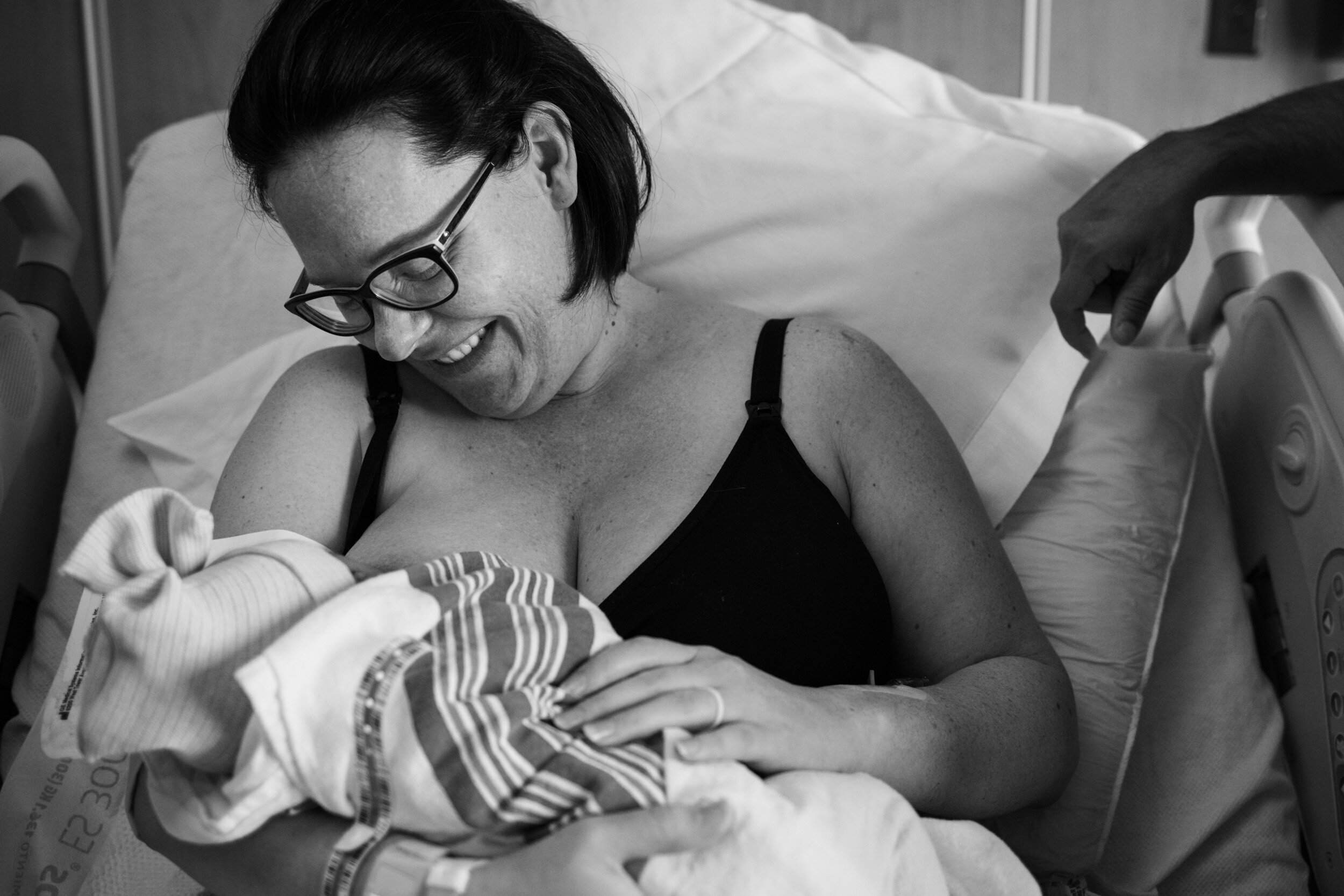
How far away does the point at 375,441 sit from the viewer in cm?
147

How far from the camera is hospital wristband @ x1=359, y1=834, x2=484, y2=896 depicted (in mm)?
887

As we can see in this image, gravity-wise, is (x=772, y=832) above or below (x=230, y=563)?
below

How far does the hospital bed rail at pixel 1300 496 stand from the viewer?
140 centimetres

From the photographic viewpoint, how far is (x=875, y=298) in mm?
1817

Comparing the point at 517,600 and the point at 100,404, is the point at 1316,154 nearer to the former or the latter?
the point at 517,600

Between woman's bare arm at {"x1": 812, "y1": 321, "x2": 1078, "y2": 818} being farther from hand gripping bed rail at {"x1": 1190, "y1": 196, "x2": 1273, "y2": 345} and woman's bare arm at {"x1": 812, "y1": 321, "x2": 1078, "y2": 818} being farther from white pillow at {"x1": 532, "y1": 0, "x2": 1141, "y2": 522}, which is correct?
hand gripping bed rail at {"x1": 1190, "y1": 196, "x2": 1273, "y2": 345}

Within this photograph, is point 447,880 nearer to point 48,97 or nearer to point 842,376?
point 842,376

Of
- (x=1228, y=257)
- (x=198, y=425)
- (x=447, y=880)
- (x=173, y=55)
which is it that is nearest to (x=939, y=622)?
(x=447, y=880)

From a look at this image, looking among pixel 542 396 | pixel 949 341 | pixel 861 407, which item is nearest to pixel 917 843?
pixel 861 407

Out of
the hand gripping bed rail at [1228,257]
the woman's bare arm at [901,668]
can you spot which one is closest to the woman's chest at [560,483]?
the woman's bare arm at [901,668]

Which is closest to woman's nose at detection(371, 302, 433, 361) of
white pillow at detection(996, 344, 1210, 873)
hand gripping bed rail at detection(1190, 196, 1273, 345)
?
white pillow at detection(996, 344, 1210, 873)

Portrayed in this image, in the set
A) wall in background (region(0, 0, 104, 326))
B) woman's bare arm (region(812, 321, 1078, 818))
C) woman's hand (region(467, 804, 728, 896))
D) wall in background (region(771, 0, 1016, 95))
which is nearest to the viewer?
woman's hand (region(467, 804, 728, 896))

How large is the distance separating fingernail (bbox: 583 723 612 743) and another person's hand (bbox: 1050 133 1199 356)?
935 millimetres

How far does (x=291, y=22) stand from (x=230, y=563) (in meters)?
0.63
